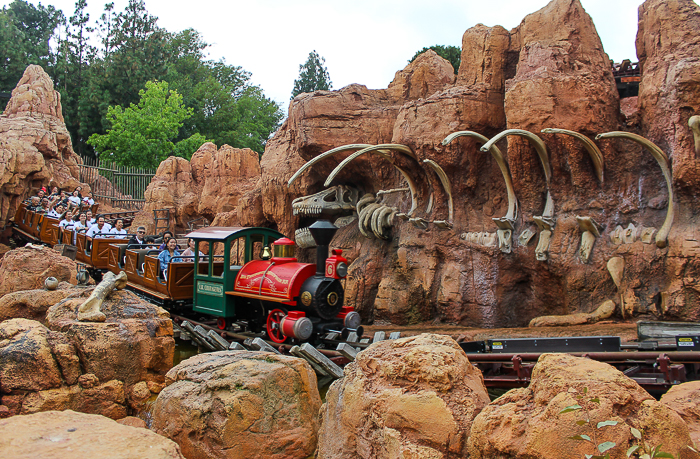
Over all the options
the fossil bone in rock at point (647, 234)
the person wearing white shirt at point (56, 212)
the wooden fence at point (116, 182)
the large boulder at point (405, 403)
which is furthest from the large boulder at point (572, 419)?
the wooden fence at point (116, 182)

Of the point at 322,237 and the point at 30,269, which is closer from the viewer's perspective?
the point at 322,237

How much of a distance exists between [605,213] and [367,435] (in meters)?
7.34

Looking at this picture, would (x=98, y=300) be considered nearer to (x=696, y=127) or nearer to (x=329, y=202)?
(x=329, y=202)

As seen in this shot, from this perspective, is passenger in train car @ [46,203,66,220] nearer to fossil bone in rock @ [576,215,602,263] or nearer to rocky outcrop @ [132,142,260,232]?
rocky outcrop @ [132,142,260,232]

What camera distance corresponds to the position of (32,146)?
1944 centimetres

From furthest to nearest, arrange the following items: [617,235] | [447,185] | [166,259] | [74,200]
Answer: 1. [74,200]
2. [166,259]
3. [447,185]
4. [617,235]

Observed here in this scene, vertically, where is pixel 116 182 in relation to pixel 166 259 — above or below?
above

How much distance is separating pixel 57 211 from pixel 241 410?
15750 mm

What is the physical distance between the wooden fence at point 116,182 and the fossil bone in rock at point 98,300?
1945 cm

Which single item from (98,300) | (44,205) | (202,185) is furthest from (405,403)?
(202,185)

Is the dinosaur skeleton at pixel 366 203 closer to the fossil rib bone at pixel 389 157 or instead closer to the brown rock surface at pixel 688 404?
the fossil rib bone at pixel 389 157

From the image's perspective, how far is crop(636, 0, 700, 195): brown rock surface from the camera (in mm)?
7945

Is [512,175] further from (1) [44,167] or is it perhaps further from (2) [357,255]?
(1) [44,167]

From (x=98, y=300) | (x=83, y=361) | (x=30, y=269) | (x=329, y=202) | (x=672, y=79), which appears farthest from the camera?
(x=329, y=202)
